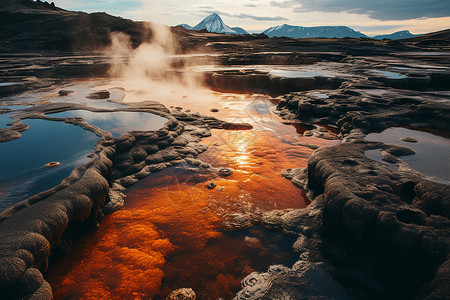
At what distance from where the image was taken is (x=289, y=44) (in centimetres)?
3108

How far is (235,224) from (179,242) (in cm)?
89

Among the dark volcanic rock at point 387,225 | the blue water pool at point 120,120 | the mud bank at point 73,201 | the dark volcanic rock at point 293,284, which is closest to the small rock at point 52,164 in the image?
the mud bank at point 73,201

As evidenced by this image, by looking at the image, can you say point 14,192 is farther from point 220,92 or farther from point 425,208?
point 220,92

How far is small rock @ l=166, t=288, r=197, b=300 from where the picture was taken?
2672 millimetres

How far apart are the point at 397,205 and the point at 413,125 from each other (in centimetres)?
443

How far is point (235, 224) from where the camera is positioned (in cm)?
380

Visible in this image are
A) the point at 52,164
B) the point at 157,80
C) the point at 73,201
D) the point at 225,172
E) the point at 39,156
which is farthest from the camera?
the point at 157,80

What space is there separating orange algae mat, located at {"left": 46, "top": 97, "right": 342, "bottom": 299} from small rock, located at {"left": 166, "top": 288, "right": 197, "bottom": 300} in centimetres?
6

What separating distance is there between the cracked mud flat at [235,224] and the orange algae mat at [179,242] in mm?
17

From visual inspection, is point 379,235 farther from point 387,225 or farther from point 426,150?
point 426,150

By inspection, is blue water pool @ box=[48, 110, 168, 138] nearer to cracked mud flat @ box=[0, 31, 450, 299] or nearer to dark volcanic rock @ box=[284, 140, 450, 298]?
cracked mud flat @ box=[0, 31, 450, 299]

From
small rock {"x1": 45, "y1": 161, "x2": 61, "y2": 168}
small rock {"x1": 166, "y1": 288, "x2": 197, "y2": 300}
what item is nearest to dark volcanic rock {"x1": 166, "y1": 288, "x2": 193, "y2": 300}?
small rock {"x1": 166, "y1": 288, "x2": 197, "y2": 300}

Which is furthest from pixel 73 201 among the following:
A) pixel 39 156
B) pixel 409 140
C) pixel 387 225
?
pixel 409 140

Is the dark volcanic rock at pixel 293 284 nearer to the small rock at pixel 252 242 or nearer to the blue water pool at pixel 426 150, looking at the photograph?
the small rock at pixel 252 242
